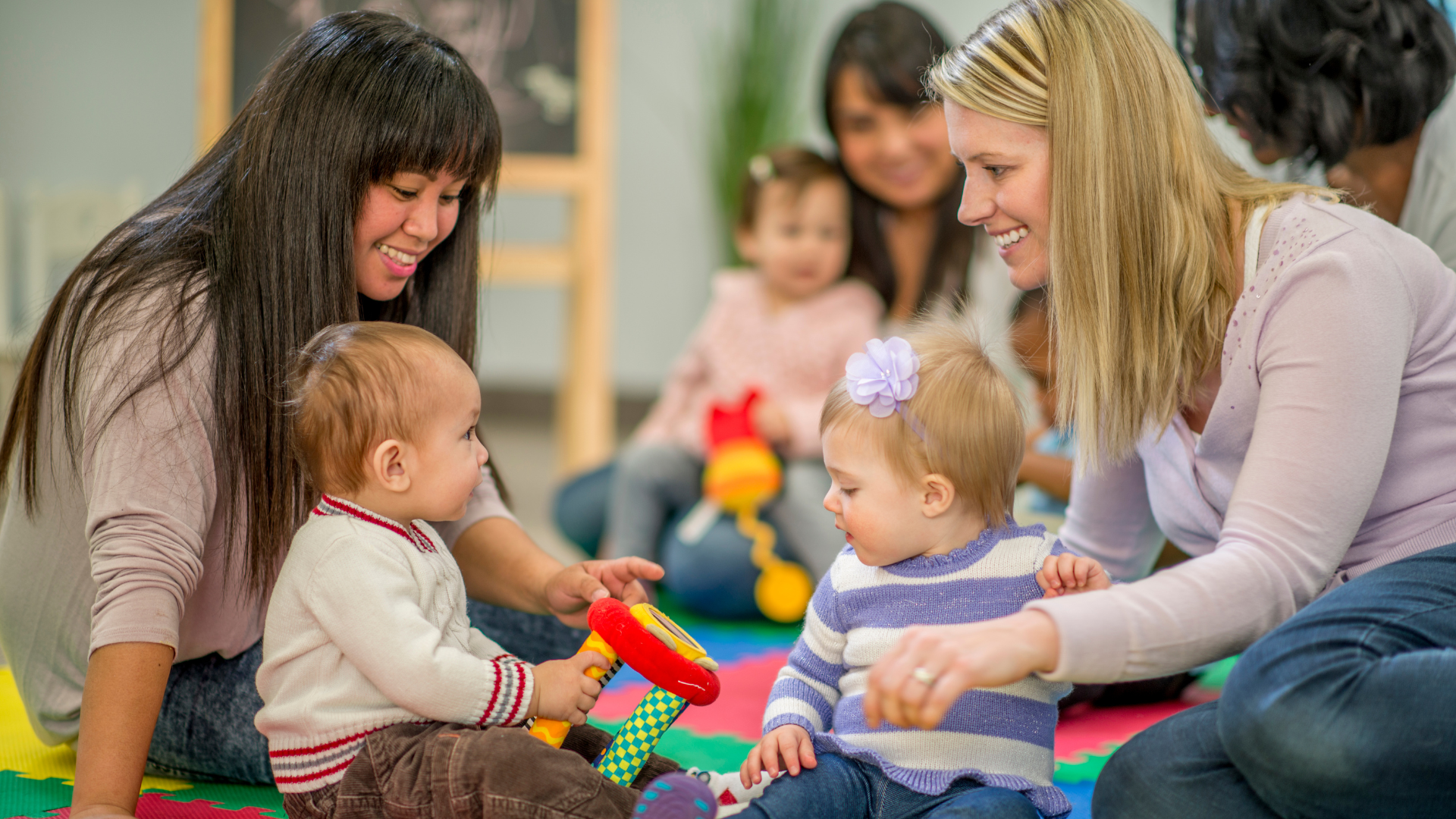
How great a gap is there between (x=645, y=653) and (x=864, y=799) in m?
0.21

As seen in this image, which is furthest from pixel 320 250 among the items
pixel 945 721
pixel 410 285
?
pixel 945 721

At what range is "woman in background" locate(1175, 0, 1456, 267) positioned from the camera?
133 centimetres

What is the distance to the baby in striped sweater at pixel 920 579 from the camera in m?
0.93

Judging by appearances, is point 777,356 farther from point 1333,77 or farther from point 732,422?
point 1333,77

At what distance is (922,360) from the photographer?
98cm

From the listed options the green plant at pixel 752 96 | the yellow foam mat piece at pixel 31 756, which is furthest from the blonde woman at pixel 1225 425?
the green plant at pixel 752 96

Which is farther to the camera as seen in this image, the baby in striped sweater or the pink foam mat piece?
the pink foam mat piece

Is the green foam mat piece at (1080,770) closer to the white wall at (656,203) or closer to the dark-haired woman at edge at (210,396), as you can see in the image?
the dark-haired woman at edge at (210,396)

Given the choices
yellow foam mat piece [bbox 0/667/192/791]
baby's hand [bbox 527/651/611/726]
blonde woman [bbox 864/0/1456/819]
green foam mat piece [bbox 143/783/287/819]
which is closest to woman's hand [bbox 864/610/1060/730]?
blonde woman [bbox 864/0/1456/819]

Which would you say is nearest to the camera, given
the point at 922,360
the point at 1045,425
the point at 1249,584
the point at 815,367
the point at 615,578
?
the point at 1249,584

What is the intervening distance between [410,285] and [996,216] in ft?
1.89

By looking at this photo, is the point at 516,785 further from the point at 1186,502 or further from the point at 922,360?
the point at 1186,502

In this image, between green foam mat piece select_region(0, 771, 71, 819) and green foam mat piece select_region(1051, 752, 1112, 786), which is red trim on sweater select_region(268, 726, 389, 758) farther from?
green foam mat piece select_region(1051, 752, 1112, 786)

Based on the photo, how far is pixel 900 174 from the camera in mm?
2096
